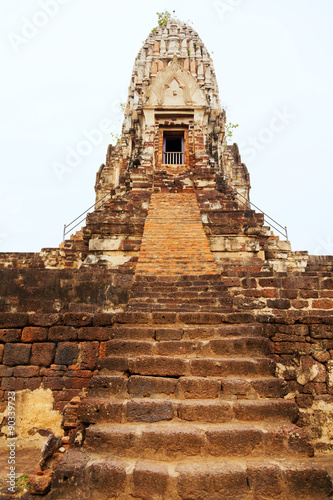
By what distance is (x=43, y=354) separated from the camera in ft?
13.9

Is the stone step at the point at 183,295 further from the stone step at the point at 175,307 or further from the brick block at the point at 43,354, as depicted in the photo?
the brick block at the point at 43,354

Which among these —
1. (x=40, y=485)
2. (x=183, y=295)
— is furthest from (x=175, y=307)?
(x=40, y=485)

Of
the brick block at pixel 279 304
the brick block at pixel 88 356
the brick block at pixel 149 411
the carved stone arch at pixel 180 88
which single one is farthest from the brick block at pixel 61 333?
the carved stone arch at pixel 180 88

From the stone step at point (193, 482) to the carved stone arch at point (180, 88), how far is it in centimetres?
1253

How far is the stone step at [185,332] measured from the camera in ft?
12.7

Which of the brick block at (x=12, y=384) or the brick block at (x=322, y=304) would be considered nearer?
the brick block at (x=12, y=384)

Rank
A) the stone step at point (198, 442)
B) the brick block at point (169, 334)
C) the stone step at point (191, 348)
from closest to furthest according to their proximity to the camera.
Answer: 1. the stone step at point (198, 442)
2. the stone step at point (191, 348)
3. the brick block at point (169, 334)

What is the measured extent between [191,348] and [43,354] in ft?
7.06

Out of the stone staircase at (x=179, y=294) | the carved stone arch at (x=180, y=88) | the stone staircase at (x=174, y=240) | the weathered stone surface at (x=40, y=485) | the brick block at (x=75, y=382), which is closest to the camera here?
the weathered stone surface at (x=40, y=485)

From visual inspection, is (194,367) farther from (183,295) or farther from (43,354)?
(43,354)

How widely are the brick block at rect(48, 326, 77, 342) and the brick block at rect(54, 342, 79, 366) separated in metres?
0.08

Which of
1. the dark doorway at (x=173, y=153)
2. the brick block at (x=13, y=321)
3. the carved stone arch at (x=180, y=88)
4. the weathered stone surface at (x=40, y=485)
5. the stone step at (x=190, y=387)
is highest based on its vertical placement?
the carved stone arch at (x=180, y=88)

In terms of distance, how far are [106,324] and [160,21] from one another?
838 inches

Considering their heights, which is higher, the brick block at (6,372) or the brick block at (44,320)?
the brick block at (44,320)
